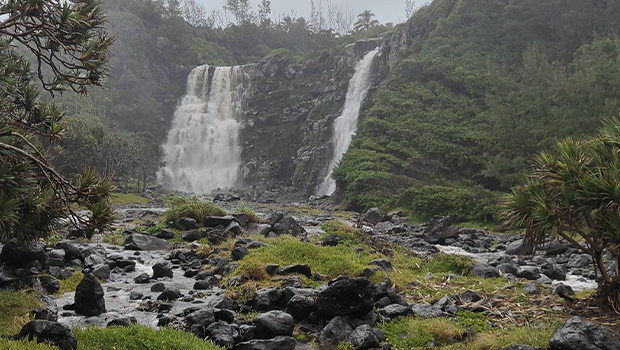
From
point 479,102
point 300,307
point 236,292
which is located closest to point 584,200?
point 300,307

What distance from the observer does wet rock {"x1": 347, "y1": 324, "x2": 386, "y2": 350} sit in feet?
23.9

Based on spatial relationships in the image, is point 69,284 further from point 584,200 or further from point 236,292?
point 584,200

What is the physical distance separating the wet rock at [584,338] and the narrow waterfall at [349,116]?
47172 mm

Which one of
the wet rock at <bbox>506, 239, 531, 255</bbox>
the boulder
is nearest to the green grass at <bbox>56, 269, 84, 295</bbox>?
the boulder

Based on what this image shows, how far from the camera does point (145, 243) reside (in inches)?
699

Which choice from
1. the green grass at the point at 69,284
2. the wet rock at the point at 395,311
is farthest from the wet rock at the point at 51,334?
the wet rock at the point at 395,311

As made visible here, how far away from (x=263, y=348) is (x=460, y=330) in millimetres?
3484

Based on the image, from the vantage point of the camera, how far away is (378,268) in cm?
1190

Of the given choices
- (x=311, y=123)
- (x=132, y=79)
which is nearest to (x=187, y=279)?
(x=311, y=123)

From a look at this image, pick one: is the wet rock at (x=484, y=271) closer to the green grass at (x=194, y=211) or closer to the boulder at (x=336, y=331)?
the boulder at (x=336, y=331)

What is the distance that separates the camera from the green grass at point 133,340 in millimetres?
5965

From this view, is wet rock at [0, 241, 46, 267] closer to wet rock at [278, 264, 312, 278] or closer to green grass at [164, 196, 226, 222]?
wet rock at [278, 264, 312, 278]

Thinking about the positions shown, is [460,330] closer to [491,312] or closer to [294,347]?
[491,312]

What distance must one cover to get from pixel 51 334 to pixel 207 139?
77661mm
